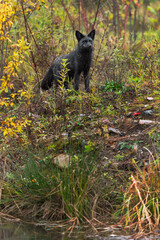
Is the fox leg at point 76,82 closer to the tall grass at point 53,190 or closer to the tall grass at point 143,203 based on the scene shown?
the tall grass at point 53,190

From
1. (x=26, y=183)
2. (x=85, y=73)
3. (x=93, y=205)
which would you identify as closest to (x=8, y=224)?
(x=26, y=183)

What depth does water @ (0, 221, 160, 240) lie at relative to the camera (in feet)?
12.5

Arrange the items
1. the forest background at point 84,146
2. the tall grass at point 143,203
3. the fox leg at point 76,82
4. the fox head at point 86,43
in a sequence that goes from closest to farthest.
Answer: the tall grass at point 143,203 → the forest background at point 84,146 → the fox head at point 86,43 → the fox leg at point 76,82

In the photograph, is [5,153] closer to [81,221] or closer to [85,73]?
[81,221]

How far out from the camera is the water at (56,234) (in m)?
3.81

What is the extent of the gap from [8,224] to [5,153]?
144 cm

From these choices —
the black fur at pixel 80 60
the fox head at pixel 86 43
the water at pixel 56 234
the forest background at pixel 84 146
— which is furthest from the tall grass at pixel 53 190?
the fox head at pixel 86 43

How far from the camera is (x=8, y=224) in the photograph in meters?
4.34

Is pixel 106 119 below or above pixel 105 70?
below

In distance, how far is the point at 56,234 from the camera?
3.97 m

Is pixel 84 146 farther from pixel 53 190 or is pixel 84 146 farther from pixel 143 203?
pixel 143 203

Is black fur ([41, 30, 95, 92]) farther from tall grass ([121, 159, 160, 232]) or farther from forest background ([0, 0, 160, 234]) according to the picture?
tall grass ([121, 159, 160, 232])

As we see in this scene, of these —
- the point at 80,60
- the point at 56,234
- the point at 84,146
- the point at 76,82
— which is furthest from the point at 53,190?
the point at 80,60

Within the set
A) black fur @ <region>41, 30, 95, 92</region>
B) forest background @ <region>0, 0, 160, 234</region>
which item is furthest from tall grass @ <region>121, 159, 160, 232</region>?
black fur @ <region>41, 30, 95, 92</region>
